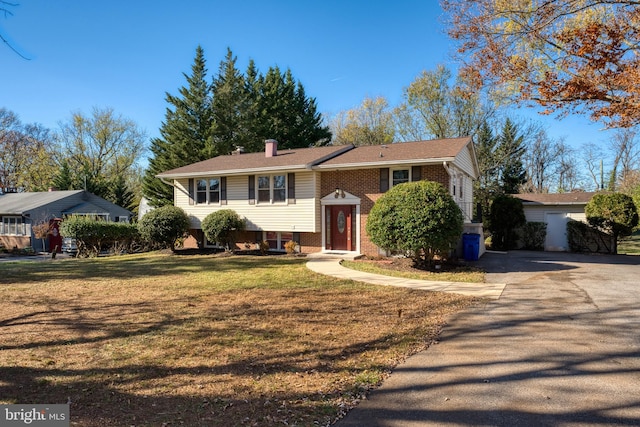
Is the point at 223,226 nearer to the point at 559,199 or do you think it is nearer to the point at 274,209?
the point at 274,209

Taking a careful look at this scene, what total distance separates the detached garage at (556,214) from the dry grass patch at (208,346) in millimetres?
14455

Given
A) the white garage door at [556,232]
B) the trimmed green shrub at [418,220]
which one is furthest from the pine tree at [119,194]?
the white garage door at [556,232]

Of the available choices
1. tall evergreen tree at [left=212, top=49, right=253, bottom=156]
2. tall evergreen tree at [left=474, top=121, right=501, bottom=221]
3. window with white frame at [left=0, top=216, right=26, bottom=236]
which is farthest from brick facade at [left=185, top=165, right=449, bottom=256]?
window with white frame at [left=0, top=216, right=26, bottom=236]

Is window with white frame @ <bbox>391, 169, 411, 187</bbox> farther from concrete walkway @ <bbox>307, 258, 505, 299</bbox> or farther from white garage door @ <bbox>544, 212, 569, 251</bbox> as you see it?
white garage door @ <bbox>544, 212, 569, 251</bbox>

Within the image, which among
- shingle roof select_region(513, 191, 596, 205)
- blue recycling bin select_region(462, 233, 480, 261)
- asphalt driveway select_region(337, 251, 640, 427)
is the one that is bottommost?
asphalt driveway select_region(337, 251, 640, 427)

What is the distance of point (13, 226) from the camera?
27875mm

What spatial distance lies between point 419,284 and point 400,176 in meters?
5.90

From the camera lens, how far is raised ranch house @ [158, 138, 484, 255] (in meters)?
14.1

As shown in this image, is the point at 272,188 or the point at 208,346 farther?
the point at 272,188

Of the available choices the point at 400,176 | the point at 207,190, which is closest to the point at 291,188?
the point at 400,176

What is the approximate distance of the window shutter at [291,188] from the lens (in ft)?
51.9

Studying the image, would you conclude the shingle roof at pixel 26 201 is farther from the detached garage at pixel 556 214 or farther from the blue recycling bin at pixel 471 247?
the detached garage at pixel 556 214

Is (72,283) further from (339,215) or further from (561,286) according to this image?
(561,286)

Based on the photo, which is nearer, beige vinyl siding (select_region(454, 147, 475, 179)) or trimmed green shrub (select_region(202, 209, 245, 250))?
beige vinyl siding (select_region(454, 147, 475, 179))
